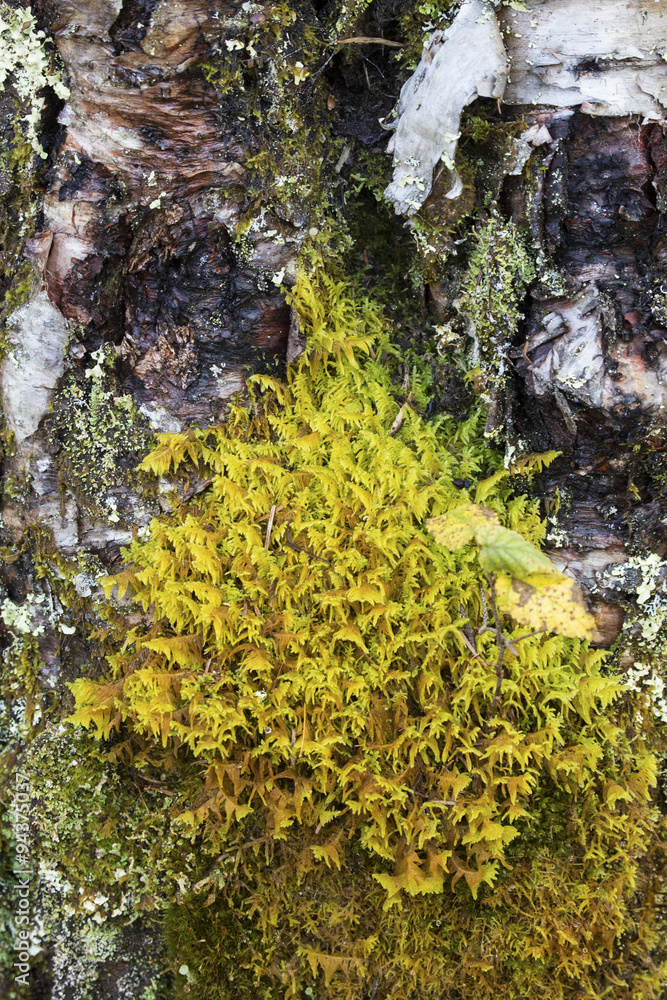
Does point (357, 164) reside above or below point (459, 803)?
above

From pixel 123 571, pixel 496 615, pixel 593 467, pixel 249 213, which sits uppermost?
pixel 249 213

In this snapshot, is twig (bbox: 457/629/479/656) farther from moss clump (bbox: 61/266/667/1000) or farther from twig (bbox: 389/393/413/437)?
twig (bbox: 389/393/413/437)

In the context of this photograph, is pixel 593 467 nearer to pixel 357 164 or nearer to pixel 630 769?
pixel 630 769

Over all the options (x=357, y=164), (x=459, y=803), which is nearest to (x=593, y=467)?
(x=459, y=803)

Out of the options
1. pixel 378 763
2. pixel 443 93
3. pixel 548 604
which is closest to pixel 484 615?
pixel 548 604

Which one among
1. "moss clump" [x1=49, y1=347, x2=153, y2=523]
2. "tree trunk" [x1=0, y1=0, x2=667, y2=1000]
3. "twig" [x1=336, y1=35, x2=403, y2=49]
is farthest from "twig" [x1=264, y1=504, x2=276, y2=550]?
"twig" [x1=336, y1=35, x2=403, y2=49]

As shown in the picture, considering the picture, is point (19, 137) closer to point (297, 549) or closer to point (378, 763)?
point (297, 549)
